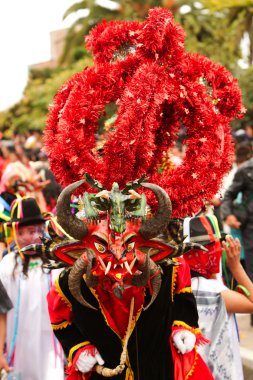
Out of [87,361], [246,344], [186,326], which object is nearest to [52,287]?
[87,361]

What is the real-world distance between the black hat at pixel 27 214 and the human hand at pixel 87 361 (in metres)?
2.08

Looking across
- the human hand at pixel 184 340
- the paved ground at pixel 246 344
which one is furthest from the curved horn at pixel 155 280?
the paved ground at pixel 246 344

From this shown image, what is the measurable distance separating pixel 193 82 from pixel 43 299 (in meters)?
2.64

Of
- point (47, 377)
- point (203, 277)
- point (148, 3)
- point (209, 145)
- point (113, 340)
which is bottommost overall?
point (47, 377)

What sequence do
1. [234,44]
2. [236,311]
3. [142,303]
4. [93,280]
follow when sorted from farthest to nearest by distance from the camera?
1. [234,44]
2. [236,311]
3. [142,303]
4. [93,280]

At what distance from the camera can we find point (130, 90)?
14.5 ft

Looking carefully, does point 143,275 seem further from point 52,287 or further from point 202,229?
point 202,229

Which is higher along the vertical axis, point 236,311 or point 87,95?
point 87,95

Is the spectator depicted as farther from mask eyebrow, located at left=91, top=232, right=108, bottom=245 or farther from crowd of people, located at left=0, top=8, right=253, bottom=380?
mask eyebrow, located at left=91, top=232, right=108, bottom=245

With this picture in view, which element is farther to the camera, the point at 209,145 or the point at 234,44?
the point at 234,44

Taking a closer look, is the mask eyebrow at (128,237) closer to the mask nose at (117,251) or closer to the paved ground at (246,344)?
the mask nose at (117,251)

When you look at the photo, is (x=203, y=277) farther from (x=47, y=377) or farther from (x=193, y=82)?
(x=47, y=377)

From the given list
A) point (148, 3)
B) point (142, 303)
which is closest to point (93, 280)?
point (142, 303)

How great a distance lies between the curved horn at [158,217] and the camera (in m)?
3.99
